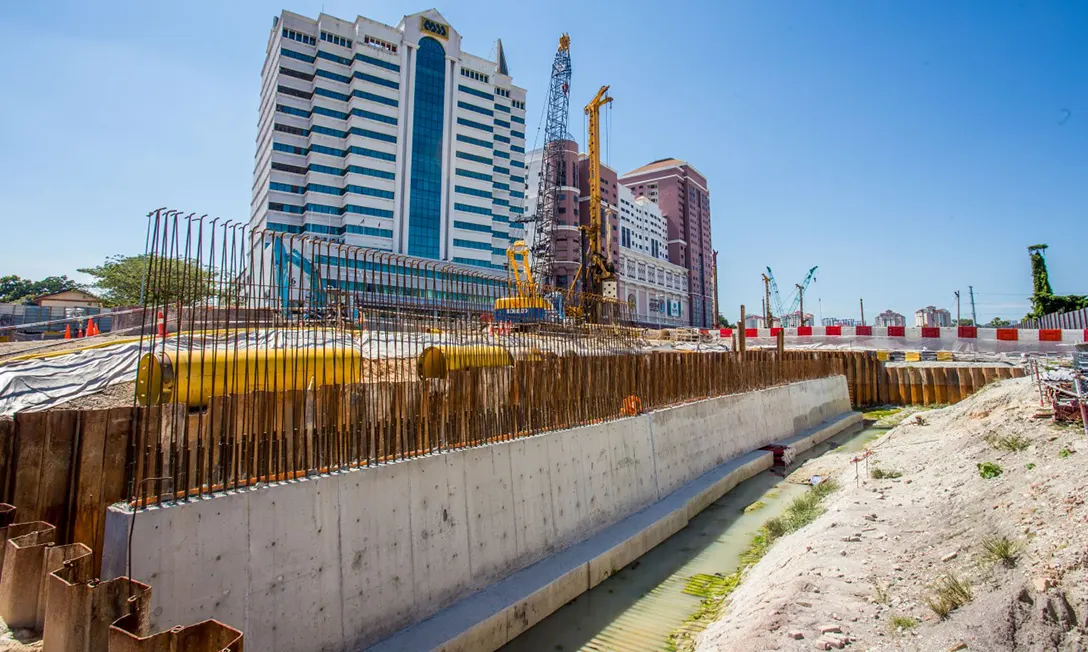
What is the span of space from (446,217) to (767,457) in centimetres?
6063

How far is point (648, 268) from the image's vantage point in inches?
4897

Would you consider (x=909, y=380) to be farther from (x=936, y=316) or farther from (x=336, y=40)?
(x=936, y=316)

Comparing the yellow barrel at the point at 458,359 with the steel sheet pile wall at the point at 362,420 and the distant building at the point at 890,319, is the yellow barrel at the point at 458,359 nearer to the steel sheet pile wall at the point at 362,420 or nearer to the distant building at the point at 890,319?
the steel sheet pile wall at the point at 362,420

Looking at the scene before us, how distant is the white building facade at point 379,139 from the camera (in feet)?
205

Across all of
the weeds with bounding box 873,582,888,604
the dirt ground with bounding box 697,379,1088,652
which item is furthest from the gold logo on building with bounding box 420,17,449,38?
the weeds with bounding box 873,582,888,604

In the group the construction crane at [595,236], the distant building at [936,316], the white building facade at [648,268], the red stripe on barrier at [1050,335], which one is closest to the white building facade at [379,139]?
the construction crane at [595,236]

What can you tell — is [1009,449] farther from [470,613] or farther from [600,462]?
[470,613]

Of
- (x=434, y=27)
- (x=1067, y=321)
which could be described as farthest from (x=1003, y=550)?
(x=434, y=27)

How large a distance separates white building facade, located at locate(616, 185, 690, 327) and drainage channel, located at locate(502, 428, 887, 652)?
10025cm

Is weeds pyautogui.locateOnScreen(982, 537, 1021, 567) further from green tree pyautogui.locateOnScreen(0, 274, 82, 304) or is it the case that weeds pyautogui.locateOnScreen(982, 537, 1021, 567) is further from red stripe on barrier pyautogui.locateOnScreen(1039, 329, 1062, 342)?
green tree pyautogui.locateOnScreen(0, 274, 82, 304)

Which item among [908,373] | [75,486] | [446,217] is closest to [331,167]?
[446,217]

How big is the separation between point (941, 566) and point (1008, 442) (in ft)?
15.0

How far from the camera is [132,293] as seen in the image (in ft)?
143

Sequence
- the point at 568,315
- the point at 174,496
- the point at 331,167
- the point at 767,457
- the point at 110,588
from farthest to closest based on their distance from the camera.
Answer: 1. the point at 331,167
2. the point at 767,457
3. the point at 568,315
4. the point at 174,496
5. the point at 110,588
